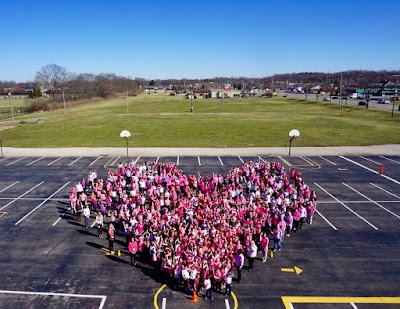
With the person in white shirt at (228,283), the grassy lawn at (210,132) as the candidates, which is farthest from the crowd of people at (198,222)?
the grassy lawn at (210,132)

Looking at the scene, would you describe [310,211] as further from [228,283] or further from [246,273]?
[228,283]

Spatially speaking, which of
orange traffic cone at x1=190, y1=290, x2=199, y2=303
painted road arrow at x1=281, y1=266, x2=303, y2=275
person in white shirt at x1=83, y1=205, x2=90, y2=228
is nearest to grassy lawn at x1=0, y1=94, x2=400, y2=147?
person in white shirt at x1=83, y1=205, x2=90, y2=228

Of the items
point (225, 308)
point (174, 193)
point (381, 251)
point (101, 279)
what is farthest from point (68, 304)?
point (381, 251)

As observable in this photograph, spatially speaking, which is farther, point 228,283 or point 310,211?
point 310,211

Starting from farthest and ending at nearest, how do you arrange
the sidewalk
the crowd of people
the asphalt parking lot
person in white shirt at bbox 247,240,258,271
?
the sidewalk, person in white shirt at bbox 247,240,258,271, the crowd of people, the asphalt parking lot

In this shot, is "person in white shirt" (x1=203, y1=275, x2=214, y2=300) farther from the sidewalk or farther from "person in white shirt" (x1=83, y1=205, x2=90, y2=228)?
the sidewalk

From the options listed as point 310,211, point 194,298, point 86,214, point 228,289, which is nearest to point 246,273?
point 228,289

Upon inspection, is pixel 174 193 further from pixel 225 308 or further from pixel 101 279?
pixel 225 308
